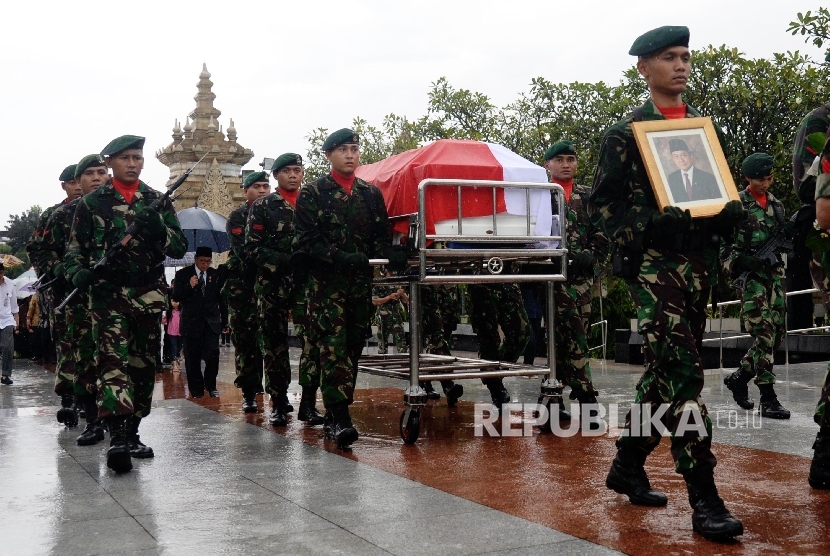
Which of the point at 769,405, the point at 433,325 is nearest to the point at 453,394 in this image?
the point at 433,325

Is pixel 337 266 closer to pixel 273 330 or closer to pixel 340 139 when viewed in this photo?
pixel 340 139

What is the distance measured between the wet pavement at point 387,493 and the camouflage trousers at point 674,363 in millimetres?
369

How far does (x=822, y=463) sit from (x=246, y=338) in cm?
610

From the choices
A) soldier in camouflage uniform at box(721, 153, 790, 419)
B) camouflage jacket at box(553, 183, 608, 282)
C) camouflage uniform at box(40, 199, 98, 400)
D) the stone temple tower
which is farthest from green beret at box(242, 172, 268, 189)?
the stone temple tower

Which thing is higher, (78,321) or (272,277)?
(272,277)

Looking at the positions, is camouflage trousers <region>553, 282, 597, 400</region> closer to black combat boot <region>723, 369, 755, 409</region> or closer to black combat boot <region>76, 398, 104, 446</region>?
black combat boot <region>723, 369, 755, 409</region>

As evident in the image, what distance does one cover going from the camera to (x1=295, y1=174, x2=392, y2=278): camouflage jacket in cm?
760

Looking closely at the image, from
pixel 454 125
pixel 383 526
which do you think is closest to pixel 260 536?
pixel 383 526

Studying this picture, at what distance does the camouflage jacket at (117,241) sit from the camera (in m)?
7.28

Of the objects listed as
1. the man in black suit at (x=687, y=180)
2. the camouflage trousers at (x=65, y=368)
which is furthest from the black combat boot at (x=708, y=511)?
the camouflage trousers at (x=65, y=368)

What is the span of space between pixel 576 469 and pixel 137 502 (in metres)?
2.51

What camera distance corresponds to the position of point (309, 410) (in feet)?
29.5

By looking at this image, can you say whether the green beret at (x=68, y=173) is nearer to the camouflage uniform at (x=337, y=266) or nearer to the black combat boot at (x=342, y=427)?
the camouflage uniform at (x=337, y=266)

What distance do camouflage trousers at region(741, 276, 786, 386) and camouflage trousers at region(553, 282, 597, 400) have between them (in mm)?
1444
